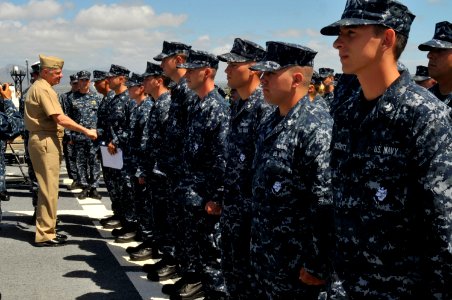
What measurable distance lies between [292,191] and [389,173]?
0.84 m

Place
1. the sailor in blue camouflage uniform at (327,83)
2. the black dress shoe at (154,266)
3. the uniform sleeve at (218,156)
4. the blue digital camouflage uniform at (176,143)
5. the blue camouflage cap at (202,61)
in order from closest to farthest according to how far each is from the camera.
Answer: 1. the uniform sleeve at (218,156)
2. the blue camouflage cap at (202,61)
3. the blue digital camouflage uniform at (176,143)
4. the black dress shoe at (154,266)
5. the sailor in blue camouflage uniform at (327,83)

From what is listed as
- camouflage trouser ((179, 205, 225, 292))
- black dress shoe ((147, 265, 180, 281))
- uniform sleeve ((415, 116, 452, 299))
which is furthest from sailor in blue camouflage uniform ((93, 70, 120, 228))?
uniform sleeve ((415, 116, 452, 299))

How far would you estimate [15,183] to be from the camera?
1094 cm

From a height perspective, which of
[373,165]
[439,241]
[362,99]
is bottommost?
[439,241]

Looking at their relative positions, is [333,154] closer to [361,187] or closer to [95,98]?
[361,187]

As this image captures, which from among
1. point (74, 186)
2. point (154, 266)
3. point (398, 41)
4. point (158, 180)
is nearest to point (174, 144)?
point (158, 180)

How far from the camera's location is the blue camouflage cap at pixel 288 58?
2.81m

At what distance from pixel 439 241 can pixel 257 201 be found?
3.91 feet

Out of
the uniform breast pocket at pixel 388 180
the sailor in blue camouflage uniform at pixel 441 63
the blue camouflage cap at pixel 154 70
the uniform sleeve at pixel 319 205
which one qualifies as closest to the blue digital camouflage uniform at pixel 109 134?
the blue camouflage cap at pixel 154 70

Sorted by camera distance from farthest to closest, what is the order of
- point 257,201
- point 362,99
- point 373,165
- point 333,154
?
point 257,201 → point 333,154 → point 362,99 → point 373,165

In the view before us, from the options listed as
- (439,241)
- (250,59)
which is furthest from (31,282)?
(439,241)

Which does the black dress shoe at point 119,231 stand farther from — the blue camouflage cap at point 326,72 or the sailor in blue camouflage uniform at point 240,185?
the blue camouflage cap at point 326,72

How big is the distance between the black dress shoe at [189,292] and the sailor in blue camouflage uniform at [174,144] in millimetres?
222

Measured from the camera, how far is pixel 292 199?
2.58m
